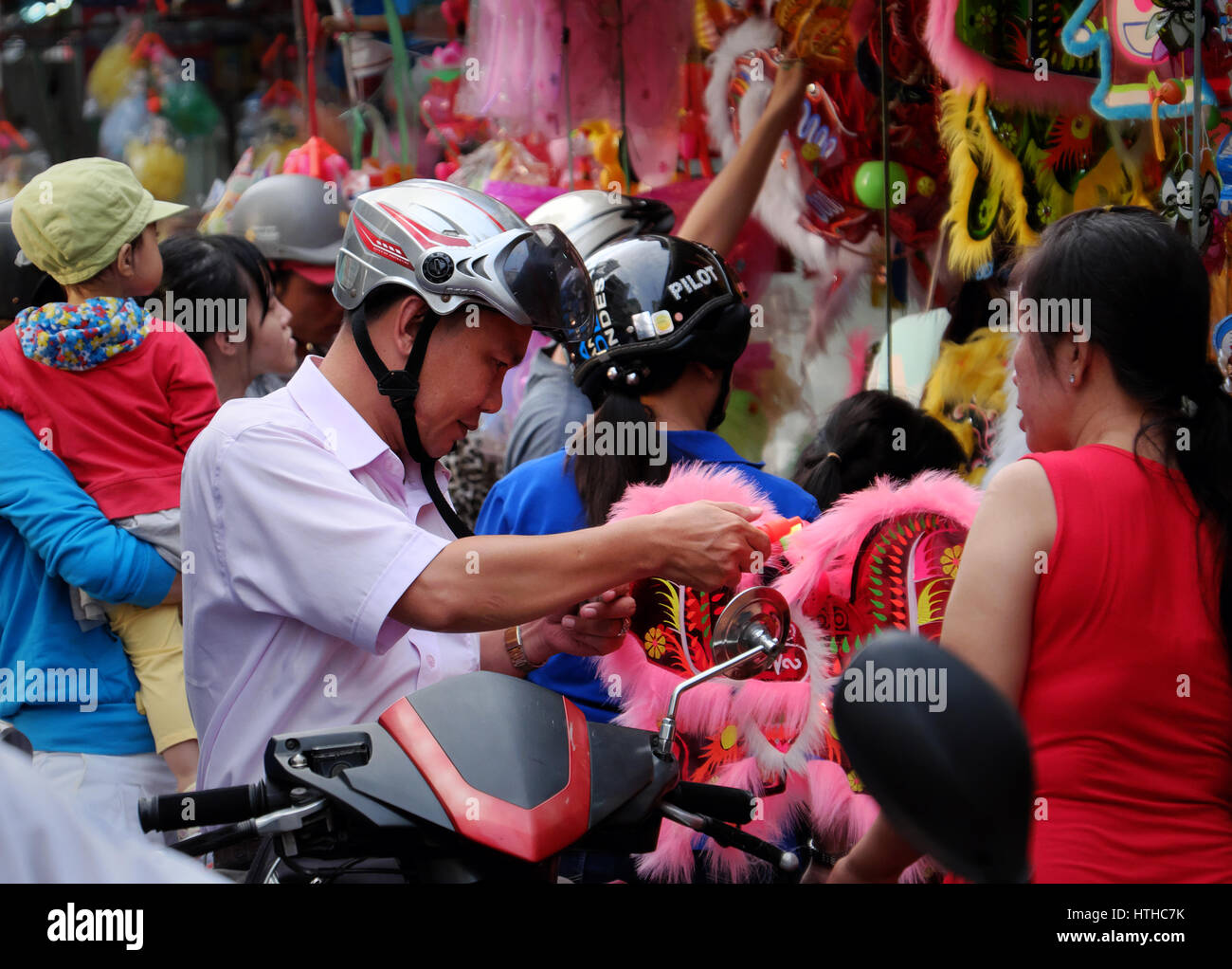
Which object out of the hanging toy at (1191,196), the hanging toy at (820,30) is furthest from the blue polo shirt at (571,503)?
the hanging toy at (820,30)

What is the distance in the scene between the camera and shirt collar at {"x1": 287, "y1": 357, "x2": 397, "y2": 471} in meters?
2.11

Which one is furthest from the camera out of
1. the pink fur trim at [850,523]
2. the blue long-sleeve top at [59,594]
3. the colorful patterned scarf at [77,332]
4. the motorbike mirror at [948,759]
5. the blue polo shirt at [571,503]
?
the colorful patterned scarf at [77,332]

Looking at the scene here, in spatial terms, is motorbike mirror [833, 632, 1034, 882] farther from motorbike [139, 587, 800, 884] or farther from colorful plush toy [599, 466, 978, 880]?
colorful plush toy [599, 466, 978, 880]

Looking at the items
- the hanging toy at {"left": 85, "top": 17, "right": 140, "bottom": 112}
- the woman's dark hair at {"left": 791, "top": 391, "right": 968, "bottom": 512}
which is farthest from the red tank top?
the hanging toy at {"left": 85, "top": 17, "right": 140, "bottom": 112}

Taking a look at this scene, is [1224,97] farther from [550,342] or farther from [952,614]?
[550,342]

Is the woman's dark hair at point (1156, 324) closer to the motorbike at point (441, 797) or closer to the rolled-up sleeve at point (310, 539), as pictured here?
the motorbike at point (441, 797)


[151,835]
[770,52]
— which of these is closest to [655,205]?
[770,52]

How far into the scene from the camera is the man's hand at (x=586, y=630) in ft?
7.01

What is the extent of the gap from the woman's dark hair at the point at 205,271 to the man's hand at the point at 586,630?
2.05 m

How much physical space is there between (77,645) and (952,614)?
2.24m

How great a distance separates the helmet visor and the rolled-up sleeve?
1.31ft

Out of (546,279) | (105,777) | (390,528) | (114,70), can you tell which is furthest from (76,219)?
(114,70)
